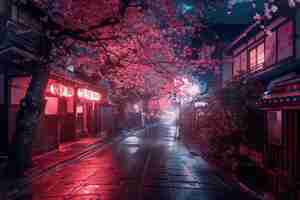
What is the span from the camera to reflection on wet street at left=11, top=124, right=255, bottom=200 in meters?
8.91

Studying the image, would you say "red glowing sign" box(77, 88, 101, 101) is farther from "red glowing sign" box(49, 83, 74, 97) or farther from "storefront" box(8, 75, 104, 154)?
"red glowing sign" box(49, 83, 74, 97)

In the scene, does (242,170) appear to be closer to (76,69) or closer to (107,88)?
(76,69)

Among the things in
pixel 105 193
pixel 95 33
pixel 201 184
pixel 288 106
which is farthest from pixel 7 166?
pixel 288 106

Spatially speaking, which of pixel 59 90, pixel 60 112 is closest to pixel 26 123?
pixel 59 90

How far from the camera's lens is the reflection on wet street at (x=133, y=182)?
8.91 meters

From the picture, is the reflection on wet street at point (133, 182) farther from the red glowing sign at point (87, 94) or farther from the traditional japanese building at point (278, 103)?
the red glowing sign at point (87, 94)

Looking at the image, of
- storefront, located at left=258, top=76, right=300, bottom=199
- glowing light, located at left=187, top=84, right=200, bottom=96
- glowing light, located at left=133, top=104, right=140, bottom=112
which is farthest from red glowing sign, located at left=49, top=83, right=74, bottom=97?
glowing light, located at left=133, top=104, right=140, bottom=112

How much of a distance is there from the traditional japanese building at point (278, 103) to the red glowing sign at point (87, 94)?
14268 mm

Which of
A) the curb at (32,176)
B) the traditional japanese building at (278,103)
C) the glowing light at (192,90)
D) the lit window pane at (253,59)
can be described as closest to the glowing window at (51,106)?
the curb at (32,176)

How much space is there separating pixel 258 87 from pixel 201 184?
490cm

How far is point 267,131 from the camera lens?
31.2 ft

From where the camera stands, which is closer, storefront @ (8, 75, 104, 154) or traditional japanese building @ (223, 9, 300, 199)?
traditional japanese building @ (223, 9, 300, 199)

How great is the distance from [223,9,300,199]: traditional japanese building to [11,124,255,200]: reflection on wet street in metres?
1.71

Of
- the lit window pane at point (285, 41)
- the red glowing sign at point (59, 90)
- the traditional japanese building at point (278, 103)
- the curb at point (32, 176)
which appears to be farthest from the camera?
the red glowing sign at point (59, 90)
